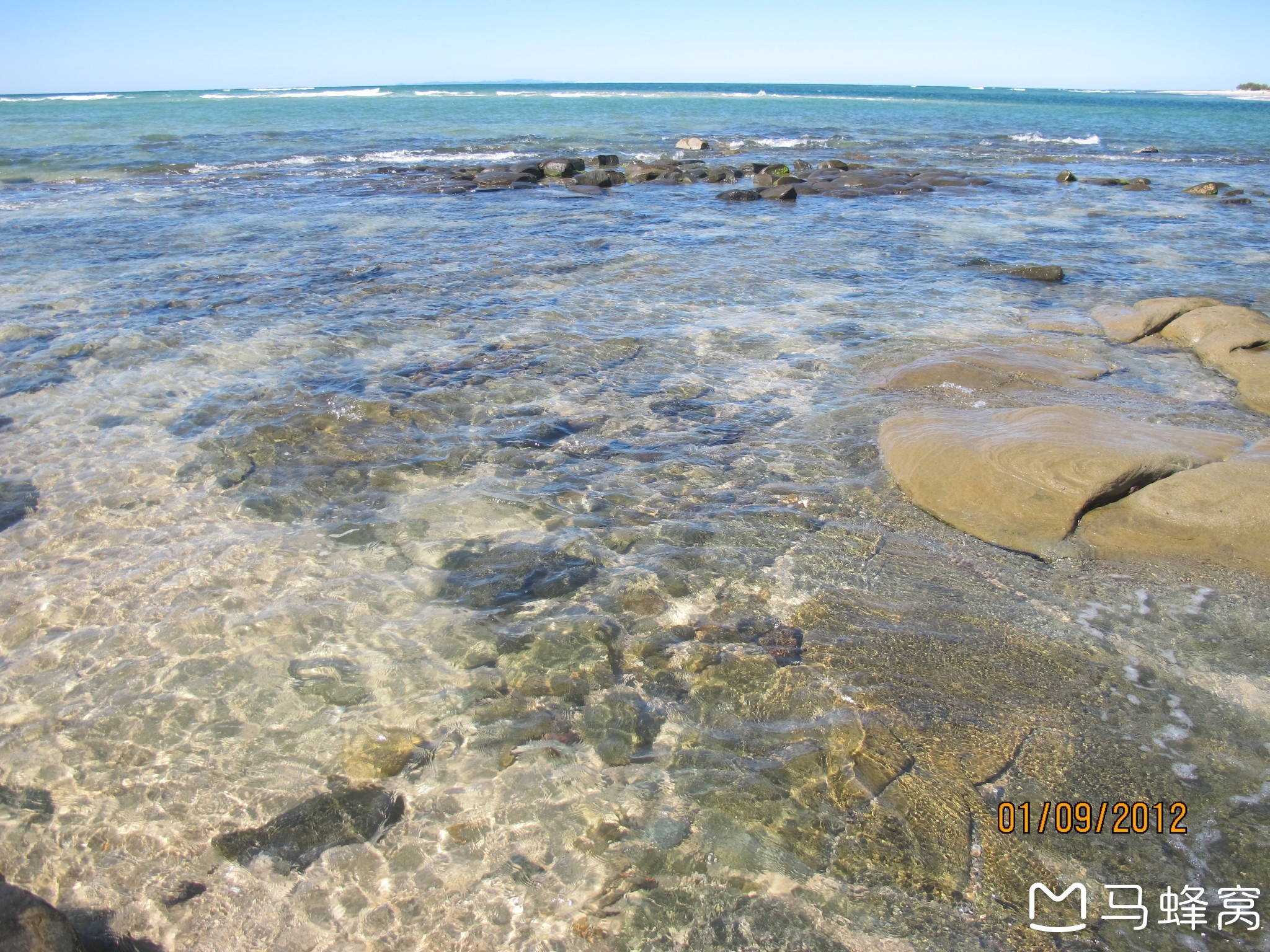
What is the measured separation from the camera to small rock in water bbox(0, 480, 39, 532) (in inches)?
206

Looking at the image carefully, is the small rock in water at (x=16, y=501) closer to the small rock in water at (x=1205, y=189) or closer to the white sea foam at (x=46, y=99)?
the small rock in water at (x=1205, y=189)

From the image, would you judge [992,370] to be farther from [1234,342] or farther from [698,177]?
[698,177]

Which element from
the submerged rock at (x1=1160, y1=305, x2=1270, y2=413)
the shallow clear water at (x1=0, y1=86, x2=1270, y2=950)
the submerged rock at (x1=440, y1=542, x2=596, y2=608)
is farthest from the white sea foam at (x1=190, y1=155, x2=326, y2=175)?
the submerged rock at (x1=1160, y1=305, x2=1270, y2=413)

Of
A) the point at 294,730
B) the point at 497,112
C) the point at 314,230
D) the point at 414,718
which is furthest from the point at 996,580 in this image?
the point at 497,112

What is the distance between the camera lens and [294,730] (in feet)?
11.8

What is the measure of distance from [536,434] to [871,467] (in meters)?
2.78

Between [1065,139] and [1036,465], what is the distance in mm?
42180

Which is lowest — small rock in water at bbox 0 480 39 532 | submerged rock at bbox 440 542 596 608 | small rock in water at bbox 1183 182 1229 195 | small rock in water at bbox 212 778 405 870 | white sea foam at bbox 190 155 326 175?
small rock in water at bbox 212 778 405 870

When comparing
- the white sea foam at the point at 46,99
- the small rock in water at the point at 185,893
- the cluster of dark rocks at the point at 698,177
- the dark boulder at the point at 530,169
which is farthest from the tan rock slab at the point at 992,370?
the white sea foam at the point at 46,99

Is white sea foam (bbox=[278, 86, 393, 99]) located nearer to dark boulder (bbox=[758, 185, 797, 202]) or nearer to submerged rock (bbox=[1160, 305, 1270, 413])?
dark boulder (bbox=[758, 185, 797, 202])

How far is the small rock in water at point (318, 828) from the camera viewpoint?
303 cm

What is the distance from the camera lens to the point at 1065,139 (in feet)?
127

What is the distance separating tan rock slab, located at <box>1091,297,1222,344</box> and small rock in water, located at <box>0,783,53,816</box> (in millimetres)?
10310

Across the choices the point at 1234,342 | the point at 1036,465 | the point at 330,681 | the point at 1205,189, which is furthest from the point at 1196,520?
the point at 1205,189
